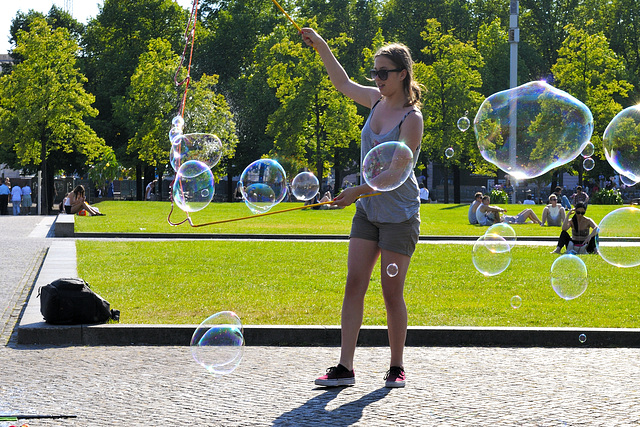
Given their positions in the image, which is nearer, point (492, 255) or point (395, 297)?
point (395, 297)

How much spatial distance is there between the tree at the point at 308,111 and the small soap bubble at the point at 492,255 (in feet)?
114

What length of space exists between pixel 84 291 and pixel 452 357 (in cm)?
301

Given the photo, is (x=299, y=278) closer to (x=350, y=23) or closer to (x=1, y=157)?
(x=1, y=157)

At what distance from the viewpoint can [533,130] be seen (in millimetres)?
6828

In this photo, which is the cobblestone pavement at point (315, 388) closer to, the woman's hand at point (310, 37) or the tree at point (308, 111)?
the woman's hand at point (310, 37)

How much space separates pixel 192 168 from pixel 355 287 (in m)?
2.70

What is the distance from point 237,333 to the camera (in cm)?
570

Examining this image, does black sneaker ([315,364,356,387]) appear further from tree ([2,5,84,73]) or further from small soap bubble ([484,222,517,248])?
tree ([2,5,84,73])

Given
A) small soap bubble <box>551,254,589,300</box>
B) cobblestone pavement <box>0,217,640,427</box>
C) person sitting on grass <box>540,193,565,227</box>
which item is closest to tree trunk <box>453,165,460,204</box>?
person sitting on grass <box>540,193,565,227</box>

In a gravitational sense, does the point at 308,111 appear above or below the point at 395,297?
above

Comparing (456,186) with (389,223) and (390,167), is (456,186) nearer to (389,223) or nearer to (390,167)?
(389,223)

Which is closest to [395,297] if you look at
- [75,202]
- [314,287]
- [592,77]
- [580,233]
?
[314,287]

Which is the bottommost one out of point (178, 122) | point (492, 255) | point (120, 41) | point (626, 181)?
point (492, 255)

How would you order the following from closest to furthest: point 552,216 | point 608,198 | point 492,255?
point 492,255
point 552,216
point 608,198
